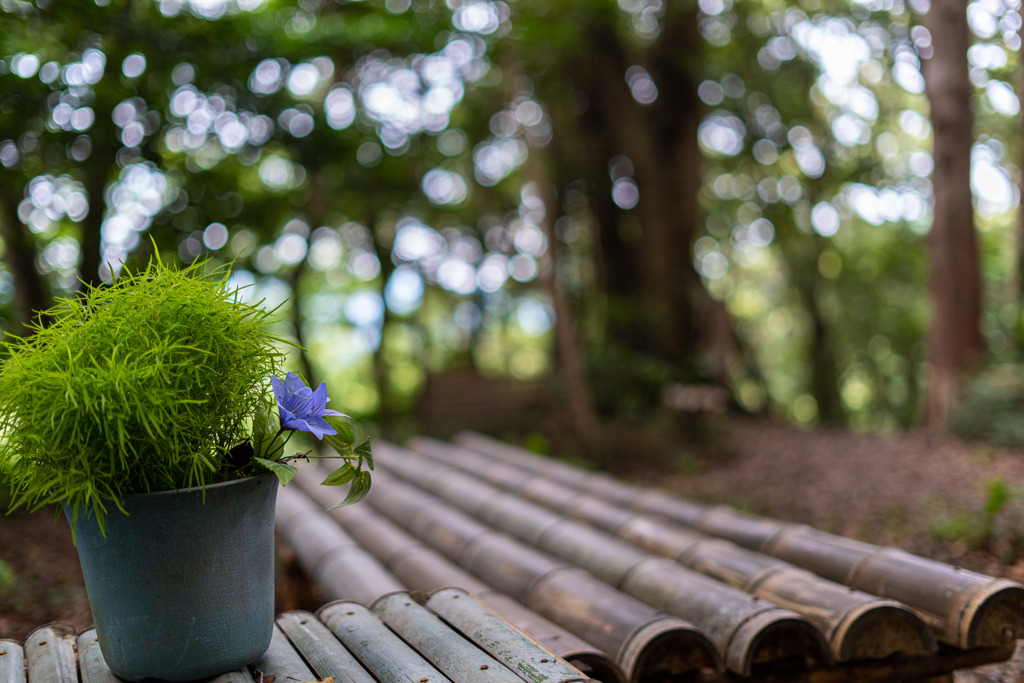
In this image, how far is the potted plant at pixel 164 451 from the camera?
1.30 meters

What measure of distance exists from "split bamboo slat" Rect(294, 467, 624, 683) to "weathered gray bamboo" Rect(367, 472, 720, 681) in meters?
A: 0.05

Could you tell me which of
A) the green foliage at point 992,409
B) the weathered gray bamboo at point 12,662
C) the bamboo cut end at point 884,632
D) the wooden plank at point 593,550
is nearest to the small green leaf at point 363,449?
the weathered gray bamboo at point 12,662

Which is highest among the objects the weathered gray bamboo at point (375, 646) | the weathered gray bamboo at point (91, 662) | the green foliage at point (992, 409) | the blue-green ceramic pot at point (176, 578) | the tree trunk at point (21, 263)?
the tree trunk at point (21, 263)

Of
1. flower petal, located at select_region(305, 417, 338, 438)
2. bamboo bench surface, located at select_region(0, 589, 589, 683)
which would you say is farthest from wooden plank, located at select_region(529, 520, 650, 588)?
flower petal, located at select_region(305, 417, 338, 438)

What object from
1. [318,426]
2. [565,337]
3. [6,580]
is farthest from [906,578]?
[565,337]

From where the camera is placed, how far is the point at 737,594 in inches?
84.3

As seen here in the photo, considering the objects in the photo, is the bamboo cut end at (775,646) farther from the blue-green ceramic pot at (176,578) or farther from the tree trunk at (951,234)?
the tree trunk at (951,234)

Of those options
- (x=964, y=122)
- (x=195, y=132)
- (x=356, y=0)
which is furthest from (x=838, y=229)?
(x=195, y=132)

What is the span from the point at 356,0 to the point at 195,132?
3.64 meters

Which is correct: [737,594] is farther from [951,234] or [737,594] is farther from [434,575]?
[951,234]

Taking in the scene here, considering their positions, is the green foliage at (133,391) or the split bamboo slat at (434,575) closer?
the green foliage at (133,391)

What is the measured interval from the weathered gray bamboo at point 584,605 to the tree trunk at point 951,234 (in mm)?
5885

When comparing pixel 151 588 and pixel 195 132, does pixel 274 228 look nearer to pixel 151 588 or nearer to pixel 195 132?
pixel 195 132

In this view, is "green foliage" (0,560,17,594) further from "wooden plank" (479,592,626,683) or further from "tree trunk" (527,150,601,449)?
"tree trunk" (527,150,601,449)
